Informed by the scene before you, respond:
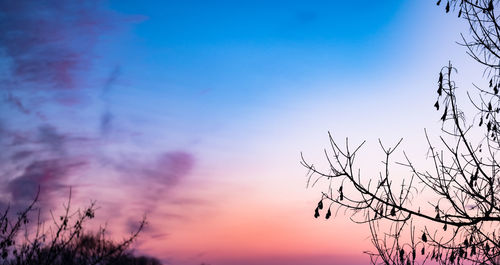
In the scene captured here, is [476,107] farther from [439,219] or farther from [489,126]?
[439,219]

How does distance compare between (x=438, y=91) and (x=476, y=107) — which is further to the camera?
(x=476, y=107)

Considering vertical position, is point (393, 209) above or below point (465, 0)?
below

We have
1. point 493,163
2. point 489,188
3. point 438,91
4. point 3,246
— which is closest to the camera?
point 438,91

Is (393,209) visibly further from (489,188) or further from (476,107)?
(476,107)

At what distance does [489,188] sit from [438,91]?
1662mm

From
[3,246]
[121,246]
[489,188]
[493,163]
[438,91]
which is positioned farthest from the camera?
[121,246]

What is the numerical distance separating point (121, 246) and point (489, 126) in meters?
9.04

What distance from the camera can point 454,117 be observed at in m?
5.64

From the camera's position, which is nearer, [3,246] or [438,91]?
[438,91]

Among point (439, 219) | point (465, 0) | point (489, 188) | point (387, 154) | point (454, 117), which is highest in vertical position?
point (465, 0)

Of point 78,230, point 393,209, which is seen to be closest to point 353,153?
point 393,209

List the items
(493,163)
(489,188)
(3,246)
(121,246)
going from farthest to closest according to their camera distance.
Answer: (121,246) < (3,246) < (493,163) < (489,188)

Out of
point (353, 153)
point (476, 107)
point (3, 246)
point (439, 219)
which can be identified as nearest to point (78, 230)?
point (3, 246)

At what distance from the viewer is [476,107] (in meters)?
6.76
